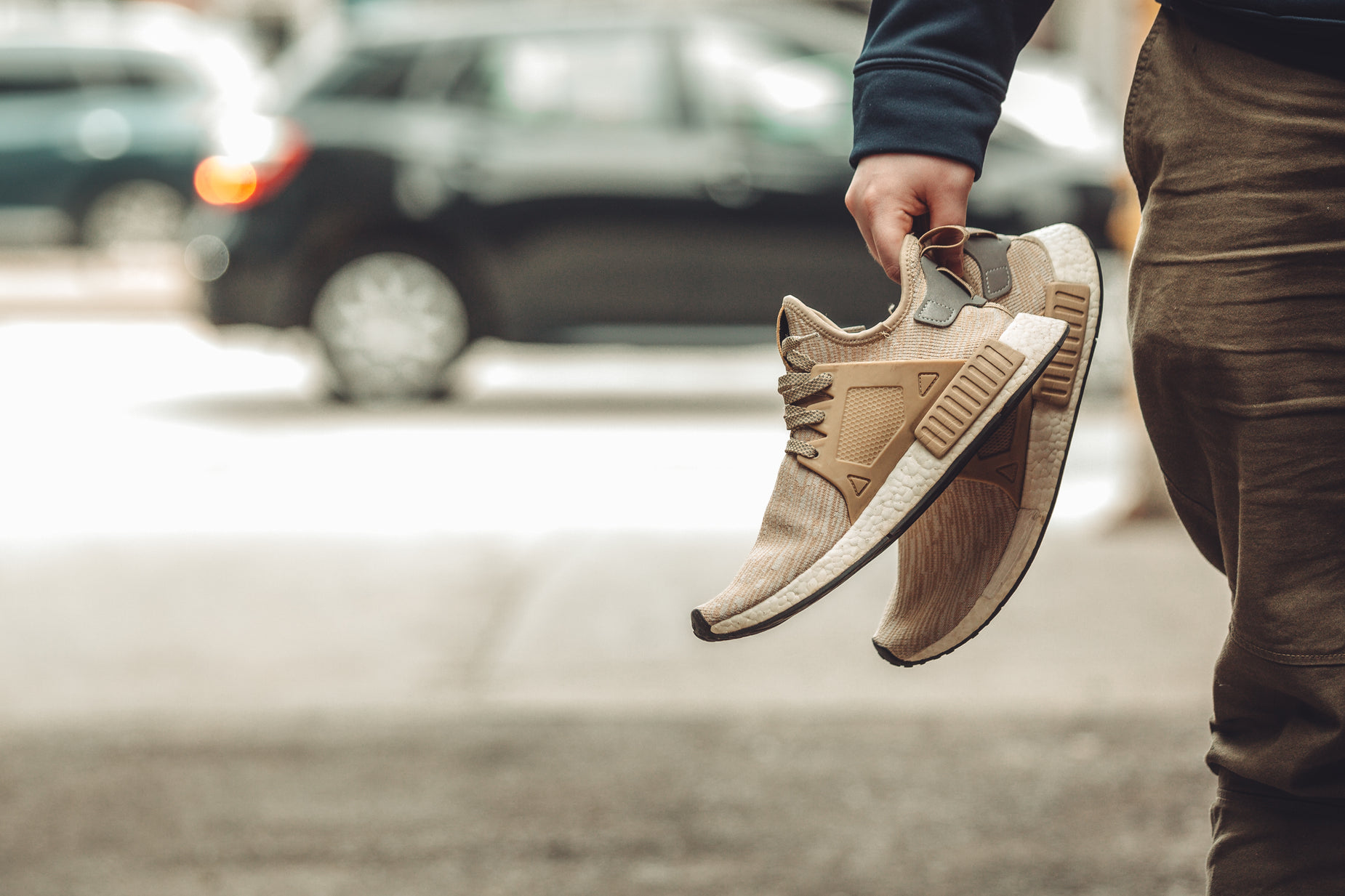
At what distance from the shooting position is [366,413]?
7.72m

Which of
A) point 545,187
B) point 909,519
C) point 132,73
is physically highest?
point 132,73

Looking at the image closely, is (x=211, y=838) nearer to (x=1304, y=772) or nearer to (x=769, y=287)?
(x=1304, y=772)

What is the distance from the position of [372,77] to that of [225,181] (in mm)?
837

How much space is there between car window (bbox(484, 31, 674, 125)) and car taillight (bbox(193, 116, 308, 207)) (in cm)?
93

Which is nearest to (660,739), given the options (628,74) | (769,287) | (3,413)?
(769,287)

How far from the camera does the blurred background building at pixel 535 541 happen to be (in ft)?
9.87

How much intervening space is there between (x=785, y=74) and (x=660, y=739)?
184 inches

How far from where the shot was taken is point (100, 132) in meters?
14.4

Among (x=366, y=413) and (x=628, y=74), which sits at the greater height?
(x=628, y=74)

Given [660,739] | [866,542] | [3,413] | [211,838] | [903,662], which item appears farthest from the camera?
[3,413]

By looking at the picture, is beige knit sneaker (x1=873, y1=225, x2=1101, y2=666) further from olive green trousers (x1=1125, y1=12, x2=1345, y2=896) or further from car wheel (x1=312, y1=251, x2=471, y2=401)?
car wheel (x1=312, y1=251, x2=471, y2=401)

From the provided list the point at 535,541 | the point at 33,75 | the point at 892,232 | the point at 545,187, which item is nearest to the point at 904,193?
the point at 892,232
